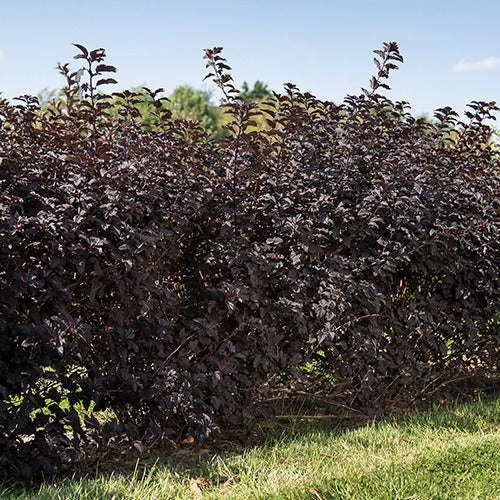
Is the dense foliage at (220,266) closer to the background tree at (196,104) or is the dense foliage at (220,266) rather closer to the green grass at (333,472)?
the green grass at (333,472)

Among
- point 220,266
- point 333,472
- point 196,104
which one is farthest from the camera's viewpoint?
point 196,104

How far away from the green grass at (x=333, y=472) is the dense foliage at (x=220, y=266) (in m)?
0.32

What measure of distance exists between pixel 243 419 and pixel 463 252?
6.93ft

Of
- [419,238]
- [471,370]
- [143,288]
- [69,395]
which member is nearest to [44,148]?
[143,288]

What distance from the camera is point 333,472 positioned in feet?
12.1

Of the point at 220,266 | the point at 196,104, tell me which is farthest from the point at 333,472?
the point at 196,104

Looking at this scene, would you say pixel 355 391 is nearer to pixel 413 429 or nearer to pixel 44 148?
pixel 413 429

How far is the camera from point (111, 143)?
4.42m

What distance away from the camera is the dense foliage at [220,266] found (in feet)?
12.4

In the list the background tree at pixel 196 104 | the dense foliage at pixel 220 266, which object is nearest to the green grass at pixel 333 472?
the dense foliage at pixel 220 266

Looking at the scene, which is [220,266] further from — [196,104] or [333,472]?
[196,104]

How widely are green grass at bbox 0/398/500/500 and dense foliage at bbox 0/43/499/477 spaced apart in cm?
32

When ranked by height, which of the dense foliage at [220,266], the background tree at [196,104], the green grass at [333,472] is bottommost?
the green grass at [333,472]

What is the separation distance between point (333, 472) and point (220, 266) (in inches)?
54.7
